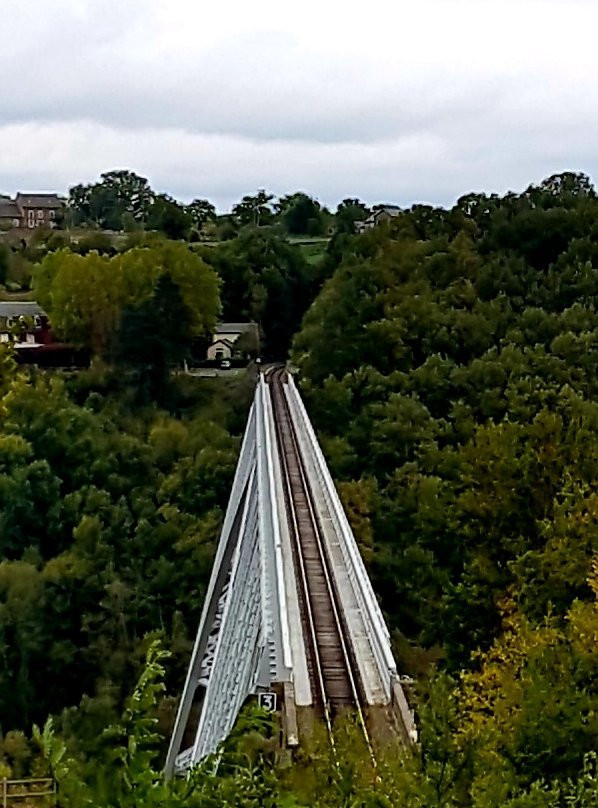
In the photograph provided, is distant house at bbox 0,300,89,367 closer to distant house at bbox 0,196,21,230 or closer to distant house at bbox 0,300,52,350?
distant house at bbox 0,300,52,350

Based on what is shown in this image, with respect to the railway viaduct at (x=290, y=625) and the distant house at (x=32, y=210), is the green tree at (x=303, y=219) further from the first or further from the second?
the railway viaduct at (x=290, y=625)

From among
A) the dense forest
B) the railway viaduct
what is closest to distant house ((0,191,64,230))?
the dense forest

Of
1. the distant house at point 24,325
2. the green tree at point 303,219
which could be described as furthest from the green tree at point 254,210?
the distant house at point 24,325

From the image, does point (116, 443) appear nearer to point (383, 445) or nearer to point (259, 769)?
point (383, 445)

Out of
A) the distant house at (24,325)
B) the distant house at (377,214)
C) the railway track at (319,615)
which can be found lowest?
the railway track at (319,615)

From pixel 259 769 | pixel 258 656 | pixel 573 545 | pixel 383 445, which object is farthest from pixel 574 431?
pixel 383 445

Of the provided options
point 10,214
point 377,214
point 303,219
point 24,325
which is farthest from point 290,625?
point 10,214
